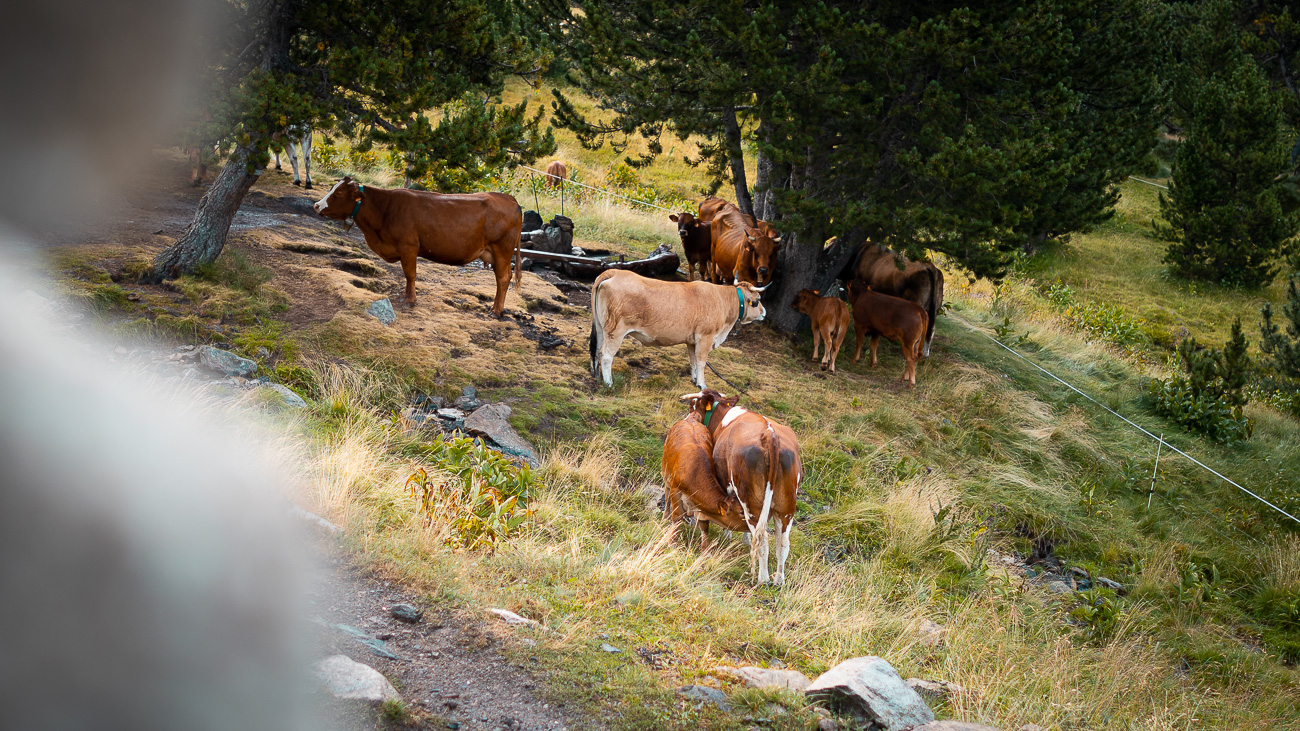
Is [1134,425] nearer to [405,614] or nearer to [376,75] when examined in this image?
[376,75]

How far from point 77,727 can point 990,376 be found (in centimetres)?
1405

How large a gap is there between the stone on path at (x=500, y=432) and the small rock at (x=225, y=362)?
213cm

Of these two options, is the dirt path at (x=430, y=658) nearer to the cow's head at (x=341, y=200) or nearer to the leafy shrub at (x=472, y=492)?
the leafy shrub at (x=472, y=492)

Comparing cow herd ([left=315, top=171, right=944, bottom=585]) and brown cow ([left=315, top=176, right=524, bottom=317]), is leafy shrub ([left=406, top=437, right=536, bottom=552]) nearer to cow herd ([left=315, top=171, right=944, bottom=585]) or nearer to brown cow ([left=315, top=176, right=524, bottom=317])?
cow herd ([left=315, top=171, right=944, bottom=585])

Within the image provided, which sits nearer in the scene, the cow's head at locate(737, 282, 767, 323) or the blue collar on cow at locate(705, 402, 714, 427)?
the blue collar on cow at locate(705, 402, 714, 427)

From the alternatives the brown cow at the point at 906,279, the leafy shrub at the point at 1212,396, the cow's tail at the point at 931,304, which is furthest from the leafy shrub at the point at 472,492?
the leafy shrub at the point at 1212,396

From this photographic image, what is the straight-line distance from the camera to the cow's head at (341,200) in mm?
9805

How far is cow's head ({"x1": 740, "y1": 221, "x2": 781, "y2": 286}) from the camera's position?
44.3ft

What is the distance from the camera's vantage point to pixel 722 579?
681cm

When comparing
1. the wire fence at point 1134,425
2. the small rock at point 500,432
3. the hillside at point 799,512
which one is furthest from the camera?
the wire fence at point 1134,425

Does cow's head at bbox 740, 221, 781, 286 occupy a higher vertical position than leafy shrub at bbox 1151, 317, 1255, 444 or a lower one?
higher

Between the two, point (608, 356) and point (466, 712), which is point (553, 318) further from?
point (466, 712)

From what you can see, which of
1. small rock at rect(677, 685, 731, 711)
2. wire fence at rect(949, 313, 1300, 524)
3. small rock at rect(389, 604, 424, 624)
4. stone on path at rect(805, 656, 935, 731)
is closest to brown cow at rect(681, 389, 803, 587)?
stone on path at rect(805, 656, 935, 731)

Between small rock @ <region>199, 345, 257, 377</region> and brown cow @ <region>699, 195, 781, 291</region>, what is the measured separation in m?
7.46
